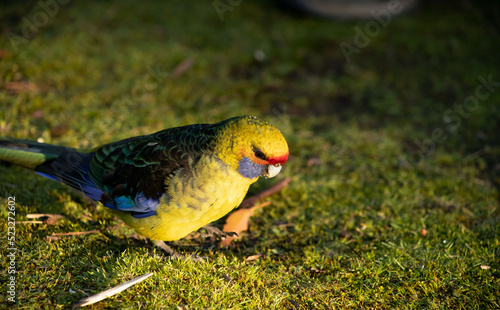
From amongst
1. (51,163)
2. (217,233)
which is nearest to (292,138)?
(217,233)

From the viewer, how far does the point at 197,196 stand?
2867mm

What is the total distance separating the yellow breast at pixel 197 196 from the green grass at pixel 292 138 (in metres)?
0.34

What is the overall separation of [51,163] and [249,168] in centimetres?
165

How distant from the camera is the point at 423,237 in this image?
143 inches

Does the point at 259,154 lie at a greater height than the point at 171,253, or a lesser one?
greater

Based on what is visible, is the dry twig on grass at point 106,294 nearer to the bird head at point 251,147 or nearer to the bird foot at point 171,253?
the bird foot at point 171,253

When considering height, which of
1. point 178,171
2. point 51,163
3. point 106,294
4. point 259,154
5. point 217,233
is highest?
point 259,154

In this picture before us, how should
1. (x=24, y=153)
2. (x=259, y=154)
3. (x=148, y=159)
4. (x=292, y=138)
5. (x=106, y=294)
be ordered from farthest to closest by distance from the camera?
1. (x=292, y=138)
2. (x=24, y=153)
3. (x=148, y=159)
4. (x=259, y=154)
5. (x=106, y=294)

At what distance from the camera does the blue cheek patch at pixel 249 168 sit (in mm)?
2885

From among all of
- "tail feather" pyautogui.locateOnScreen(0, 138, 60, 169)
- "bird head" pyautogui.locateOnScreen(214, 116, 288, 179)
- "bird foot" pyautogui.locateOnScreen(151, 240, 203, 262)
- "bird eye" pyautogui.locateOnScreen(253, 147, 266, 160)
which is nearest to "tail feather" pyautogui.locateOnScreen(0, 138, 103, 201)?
"tail feather" pyautogui.locateOnScreen(0, 138, 60, 169)

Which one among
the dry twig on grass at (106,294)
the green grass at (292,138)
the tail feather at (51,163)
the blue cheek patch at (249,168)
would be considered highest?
the blue cheek patch at (249,168)

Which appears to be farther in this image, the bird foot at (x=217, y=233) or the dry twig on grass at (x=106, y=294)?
the bird foot at (x=217, y=233)

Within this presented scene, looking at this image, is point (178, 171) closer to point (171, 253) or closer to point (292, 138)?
point (171, 253)

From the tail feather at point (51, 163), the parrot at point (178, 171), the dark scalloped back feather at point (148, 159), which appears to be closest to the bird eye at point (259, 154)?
the parrot at point (178, 171)
